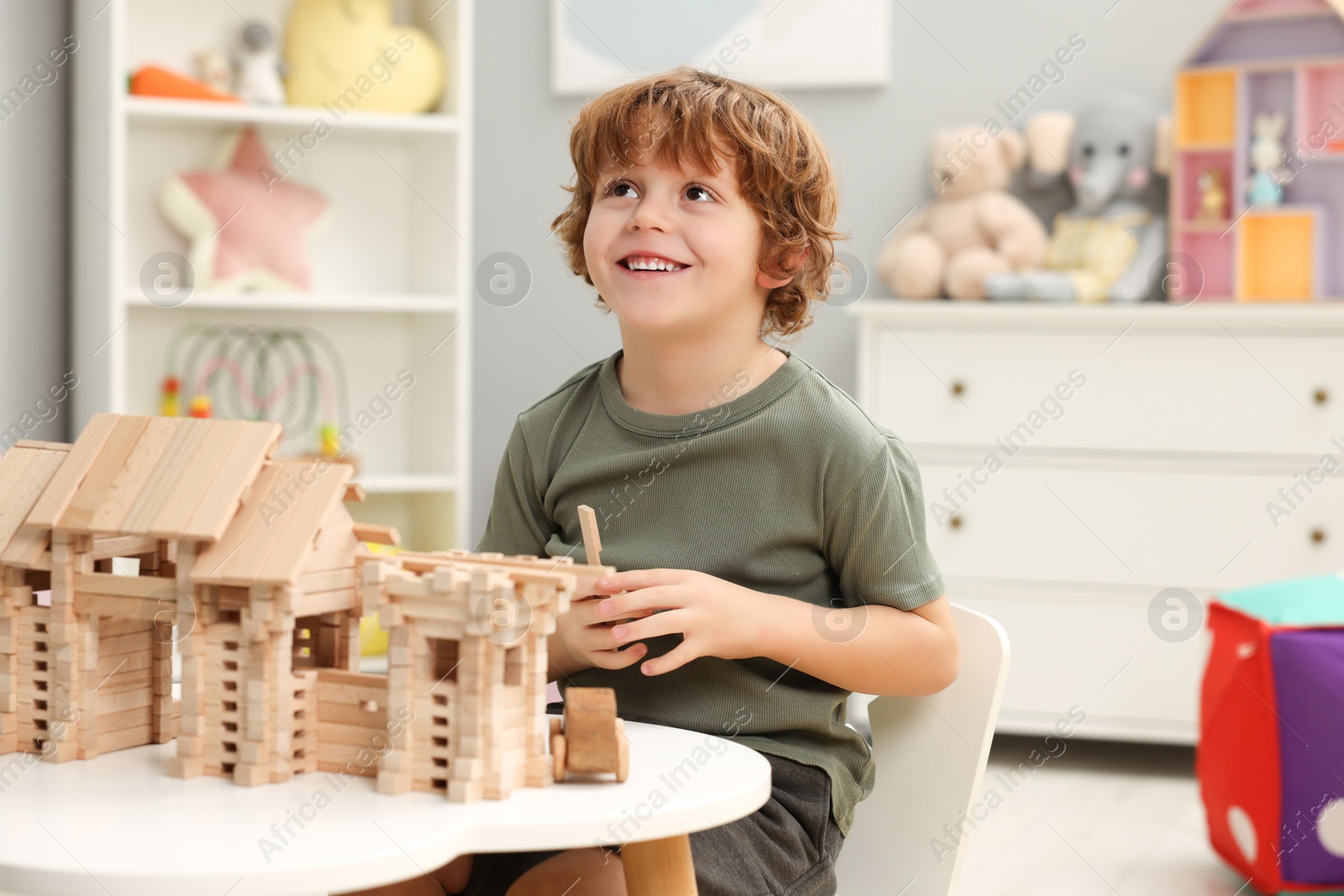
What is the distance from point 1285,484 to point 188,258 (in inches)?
82.9

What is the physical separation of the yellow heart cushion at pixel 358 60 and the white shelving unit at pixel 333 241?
4 centimetres

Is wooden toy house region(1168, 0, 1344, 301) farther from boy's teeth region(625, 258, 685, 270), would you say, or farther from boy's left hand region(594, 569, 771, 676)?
boy's left hand region(594, 569, 771, 676)

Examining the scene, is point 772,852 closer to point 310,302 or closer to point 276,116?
point 310,302

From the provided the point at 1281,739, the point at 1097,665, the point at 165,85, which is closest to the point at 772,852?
the point at 1281,739

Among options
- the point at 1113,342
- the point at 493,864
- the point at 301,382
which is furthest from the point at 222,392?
the point at 493,864

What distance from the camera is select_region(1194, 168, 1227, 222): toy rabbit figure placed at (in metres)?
2.53

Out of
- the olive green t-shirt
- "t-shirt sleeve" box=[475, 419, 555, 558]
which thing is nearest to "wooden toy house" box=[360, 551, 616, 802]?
the olive green t-shirt

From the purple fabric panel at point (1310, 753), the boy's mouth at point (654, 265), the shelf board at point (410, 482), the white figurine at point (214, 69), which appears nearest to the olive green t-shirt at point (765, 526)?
the boy's mouth at point (654, 265)

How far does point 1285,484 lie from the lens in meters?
2.29

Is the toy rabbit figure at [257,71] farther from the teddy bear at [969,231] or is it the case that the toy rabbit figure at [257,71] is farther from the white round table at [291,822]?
the white round table at [291,822]

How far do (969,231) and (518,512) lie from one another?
1.73 meters

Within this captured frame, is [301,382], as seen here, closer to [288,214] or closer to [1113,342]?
[288,214]

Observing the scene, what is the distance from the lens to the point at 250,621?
72cm

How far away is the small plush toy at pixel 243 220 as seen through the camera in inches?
102
